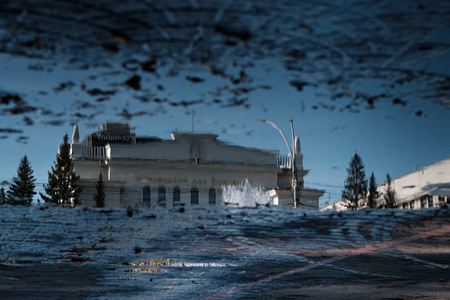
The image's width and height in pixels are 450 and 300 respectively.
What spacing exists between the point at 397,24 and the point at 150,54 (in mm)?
1786

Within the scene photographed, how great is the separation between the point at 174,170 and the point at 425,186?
18.6 metres

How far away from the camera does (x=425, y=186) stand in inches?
253

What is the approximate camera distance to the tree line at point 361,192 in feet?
23.1

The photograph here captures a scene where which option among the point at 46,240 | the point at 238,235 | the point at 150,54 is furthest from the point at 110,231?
the point at 150,54

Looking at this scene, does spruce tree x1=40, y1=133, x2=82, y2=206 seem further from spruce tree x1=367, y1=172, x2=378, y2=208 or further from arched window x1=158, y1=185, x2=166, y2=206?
spruce tree x1=367, y1=172, x2=378, y2=208

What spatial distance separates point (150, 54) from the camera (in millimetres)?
4066

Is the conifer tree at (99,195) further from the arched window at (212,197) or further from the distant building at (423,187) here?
the distant building at (423,187)

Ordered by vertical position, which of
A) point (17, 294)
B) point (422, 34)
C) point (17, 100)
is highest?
point (422, 34)

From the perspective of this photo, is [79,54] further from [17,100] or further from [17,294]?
[17,294]

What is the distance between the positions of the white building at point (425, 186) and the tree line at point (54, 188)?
4.65 m

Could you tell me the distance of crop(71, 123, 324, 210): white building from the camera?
13170 mm

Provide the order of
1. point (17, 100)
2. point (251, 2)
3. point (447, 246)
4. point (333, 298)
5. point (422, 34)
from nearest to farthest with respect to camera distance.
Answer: point (251, 2), point (422, 34), point (17, 100), point (447, 246), point (333, 298)

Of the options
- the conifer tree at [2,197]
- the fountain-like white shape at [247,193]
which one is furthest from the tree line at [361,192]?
the fountain-like white shape at [247,193]

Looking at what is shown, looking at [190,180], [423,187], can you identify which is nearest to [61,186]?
[423,187]
